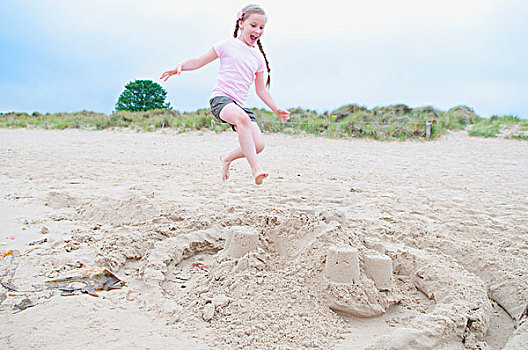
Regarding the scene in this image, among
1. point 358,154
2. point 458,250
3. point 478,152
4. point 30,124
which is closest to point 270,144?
point 358,154

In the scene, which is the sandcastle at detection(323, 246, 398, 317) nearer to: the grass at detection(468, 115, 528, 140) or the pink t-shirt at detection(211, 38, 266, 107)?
the pink t-shirt at detection(211, 38, 266, 107)

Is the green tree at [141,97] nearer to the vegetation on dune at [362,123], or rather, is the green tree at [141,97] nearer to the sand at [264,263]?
the vegetation on dune at [362,123]

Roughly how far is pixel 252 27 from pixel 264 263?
166 centimetres

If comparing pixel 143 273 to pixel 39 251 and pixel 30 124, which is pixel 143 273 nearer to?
pixel 39 251

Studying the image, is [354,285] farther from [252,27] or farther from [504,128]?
[504,128]

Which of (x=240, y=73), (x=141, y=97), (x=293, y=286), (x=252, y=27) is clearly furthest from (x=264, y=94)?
(x=141, y=97)

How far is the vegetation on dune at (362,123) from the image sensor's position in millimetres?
12336

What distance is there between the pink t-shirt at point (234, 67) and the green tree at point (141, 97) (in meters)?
16.7

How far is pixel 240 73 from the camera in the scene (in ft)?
9.52

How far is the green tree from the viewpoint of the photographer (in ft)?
62.0

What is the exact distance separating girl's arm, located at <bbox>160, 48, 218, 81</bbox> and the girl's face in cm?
26

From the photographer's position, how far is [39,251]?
2695mm

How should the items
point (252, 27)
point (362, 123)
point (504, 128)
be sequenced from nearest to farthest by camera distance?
point (252, 27) → point (504, 128) → point (362, 123)

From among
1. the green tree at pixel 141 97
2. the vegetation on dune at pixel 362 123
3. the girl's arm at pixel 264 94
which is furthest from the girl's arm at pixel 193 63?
the green tree at pixel 141 97
